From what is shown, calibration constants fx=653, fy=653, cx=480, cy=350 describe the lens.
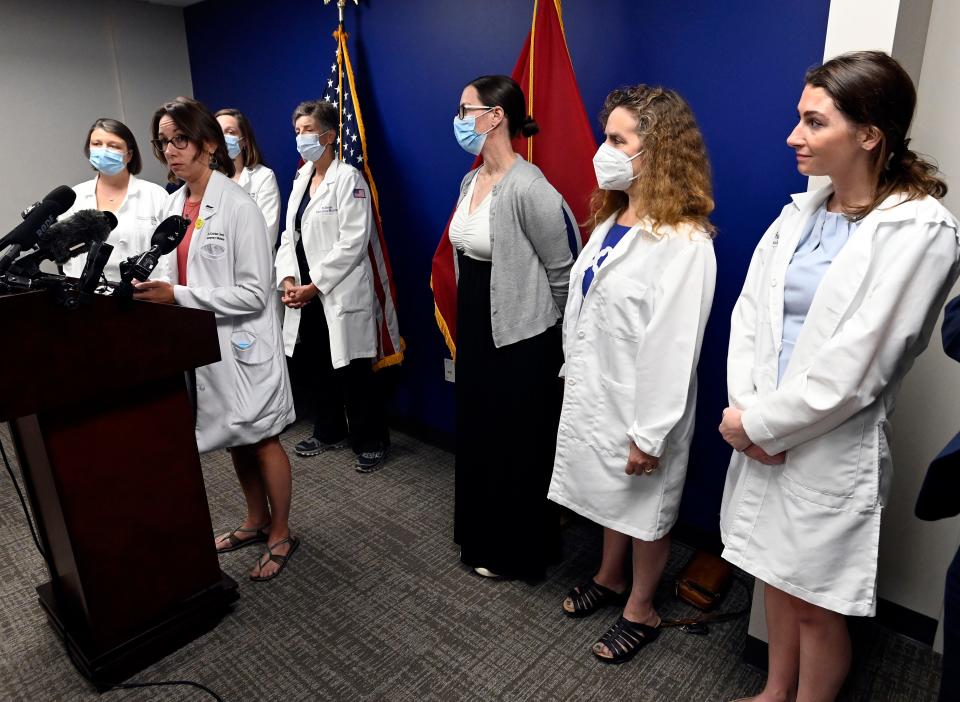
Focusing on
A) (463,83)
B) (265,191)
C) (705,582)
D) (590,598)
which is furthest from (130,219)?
(705,582)

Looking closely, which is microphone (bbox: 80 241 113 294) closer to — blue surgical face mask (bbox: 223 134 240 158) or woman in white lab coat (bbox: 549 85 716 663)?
woman in white lab coat (bbox: 549 85 716 663)

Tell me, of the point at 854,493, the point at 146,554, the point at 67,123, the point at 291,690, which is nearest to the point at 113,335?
the point at 146,554

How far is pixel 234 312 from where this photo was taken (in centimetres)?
197

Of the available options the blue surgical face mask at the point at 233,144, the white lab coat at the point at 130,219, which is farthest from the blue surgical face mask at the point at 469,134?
the blue surgical face mask at the point at 233,144

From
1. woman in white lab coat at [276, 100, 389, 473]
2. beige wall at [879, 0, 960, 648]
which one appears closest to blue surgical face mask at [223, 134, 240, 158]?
woman in white lab coat at [276, 100, 389, 473]

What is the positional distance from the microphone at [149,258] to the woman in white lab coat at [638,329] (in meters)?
1.05

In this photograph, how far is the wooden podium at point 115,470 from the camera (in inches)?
58.0

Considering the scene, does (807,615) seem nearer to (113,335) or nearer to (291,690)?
(291,690)

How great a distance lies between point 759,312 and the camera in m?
1.46

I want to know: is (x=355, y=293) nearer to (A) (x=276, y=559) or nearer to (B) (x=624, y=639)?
(A) (x=276, y=559)

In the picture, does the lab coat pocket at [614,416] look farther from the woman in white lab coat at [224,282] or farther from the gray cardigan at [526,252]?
the woman in white lab coat at [224,282]

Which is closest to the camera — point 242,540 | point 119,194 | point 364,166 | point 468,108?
point 468,108

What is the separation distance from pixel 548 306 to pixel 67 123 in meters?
3.60

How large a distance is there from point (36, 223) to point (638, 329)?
1.41 meters
